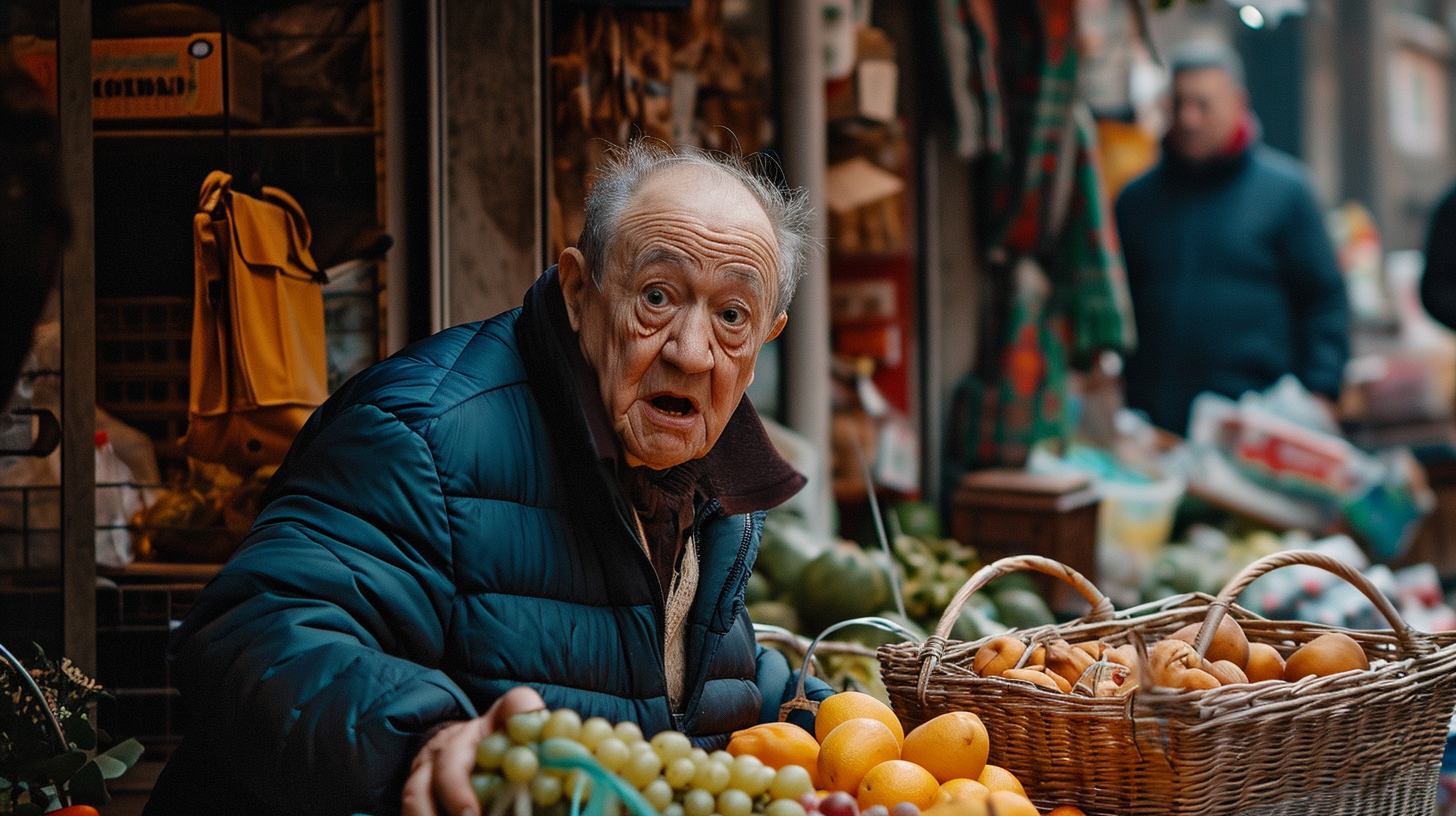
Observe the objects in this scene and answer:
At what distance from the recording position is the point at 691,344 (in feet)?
5.62

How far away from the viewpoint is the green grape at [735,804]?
129 cm

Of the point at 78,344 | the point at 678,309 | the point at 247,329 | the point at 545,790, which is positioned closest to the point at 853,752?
the point at 545,790

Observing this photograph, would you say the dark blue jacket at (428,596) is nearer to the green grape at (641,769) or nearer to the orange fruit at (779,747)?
the orange fruit at (779,747)

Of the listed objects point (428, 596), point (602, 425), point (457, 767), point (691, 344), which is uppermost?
point (691, 344)

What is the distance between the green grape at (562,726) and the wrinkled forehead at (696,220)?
711 millimetres

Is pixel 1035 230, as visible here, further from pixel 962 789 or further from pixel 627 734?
pixel 627 734

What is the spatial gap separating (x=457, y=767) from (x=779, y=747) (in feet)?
1.86

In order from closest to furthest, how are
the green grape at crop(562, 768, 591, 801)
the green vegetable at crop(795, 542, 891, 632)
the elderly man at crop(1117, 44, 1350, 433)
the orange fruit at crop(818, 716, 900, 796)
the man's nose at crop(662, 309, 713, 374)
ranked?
the green grape at crop(562, 768, 591, 801) → the orange fruit at crop(818, 716, 900, 796) → the man's nose at crop(662, 309, 713, 374) → the green vegetable at crop(795, 542, 891, 632) → the elderly man at crop(1117, 44, 1350, 433)

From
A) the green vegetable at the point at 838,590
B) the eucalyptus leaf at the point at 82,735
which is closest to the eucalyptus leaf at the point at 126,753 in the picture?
the eucalyptus leaf at the point at 82,735

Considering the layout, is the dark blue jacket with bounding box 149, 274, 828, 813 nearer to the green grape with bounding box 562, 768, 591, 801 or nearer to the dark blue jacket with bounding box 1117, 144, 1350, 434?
the green grape with bounding box 562, 768, 591, 801

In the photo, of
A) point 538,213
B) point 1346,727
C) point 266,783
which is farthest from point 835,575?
point 266,783

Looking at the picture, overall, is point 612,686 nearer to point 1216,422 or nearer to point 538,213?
point 538,213

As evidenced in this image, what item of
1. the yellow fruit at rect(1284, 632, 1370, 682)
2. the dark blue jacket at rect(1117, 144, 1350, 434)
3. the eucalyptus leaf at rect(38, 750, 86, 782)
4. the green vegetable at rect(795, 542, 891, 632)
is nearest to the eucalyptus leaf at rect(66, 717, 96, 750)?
the eucalyptus leaf at rect(38, 750, 86, 782)

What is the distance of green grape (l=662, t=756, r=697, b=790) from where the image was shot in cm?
130
